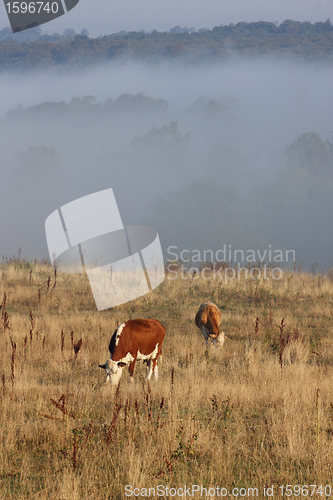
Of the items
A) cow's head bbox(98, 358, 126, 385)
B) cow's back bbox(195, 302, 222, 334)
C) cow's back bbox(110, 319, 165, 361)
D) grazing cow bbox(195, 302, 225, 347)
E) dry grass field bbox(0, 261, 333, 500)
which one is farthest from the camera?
cow's back bbox(195, 302, 222, 334)

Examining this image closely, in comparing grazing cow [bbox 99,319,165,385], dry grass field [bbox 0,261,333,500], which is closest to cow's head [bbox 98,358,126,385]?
grazing cow [bbox 99,319,165,385]

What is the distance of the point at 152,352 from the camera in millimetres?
7672

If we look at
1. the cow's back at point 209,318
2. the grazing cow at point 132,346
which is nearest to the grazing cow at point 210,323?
the cow's back at point 209,318

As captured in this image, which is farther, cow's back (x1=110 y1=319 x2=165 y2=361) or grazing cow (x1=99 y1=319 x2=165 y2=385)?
cow's back (x1=110 y1=319 x2=165 y2=361)

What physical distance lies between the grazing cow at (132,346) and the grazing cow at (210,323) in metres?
2.57

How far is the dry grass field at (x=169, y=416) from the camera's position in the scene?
4.48 meters

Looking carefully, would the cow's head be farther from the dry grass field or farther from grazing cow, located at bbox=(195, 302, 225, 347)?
grazing cow, located at bbox=(195, 302, 225, 347)

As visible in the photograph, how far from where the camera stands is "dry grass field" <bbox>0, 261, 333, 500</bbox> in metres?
4.48

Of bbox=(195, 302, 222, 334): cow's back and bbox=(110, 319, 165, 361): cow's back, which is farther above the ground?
bbox=(110, 319, 165, 361): cow's back

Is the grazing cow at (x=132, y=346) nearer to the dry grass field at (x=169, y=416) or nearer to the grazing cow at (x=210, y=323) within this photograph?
the dry grass field at (x=169, y=416)

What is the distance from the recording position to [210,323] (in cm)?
1048

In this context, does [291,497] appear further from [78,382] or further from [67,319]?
[67,319]

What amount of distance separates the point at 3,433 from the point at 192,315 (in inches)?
348

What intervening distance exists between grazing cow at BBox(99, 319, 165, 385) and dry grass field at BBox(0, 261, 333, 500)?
0.27 meters
